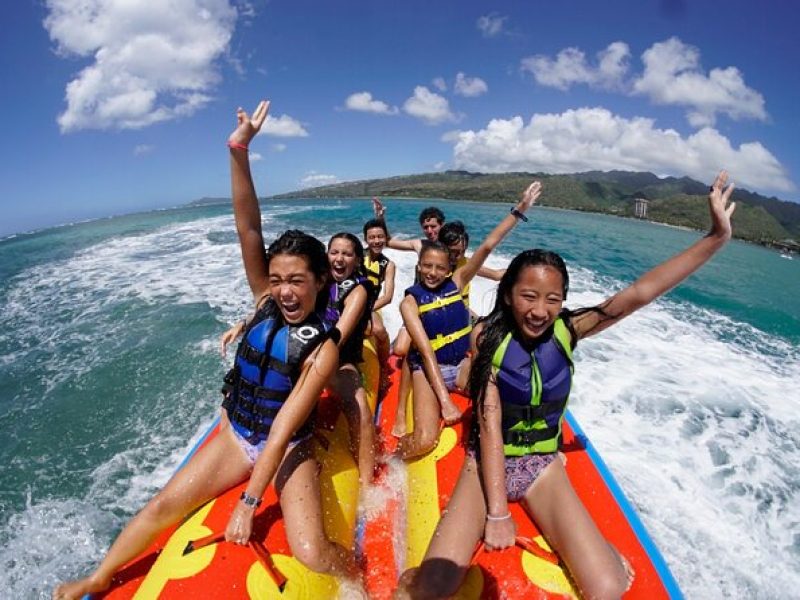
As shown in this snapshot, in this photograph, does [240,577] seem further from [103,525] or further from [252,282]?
[103,525]

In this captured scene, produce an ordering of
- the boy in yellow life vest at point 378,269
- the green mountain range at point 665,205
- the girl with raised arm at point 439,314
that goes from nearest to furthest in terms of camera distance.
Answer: the girl with raised arm at point 439,314 < the boy in yellow life vest at point 378,269 < the green mountain range at point 665,205

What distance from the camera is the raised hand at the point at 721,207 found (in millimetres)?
1977

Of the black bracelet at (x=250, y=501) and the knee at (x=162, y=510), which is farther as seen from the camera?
the knee at (x=162, y=510)

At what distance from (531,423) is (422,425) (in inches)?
38.3

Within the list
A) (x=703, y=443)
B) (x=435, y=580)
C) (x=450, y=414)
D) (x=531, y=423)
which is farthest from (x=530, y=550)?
(x=703, y=443)

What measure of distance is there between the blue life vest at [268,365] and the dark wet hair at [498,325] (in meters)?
0.89

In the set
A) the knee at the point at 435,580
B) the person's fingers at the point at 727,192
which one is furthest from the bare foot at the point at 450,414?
the person's fingers at the point at 727,192

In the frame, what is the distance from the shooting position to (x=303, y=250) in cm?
220

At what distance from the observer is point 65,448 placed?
169 inches

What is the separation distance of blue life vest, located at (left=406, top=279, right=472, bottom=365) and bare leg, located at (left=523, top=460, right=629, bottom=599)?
4.79 feet

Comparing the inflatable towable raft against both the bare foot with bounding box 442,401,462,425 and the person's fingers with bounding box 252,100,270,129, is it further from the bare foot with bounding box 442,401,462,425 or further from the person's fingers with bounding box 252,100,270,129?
the person's fingers with bounding box 252,100,270,129

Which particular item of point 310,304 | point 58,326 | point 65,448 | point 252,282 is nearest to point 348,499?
point 310,304

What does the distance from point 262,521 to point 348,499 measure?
0.51m

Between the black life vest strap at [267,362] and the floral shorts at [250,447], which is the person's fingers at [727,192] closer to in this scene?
the black life vest strap at [267,362]
